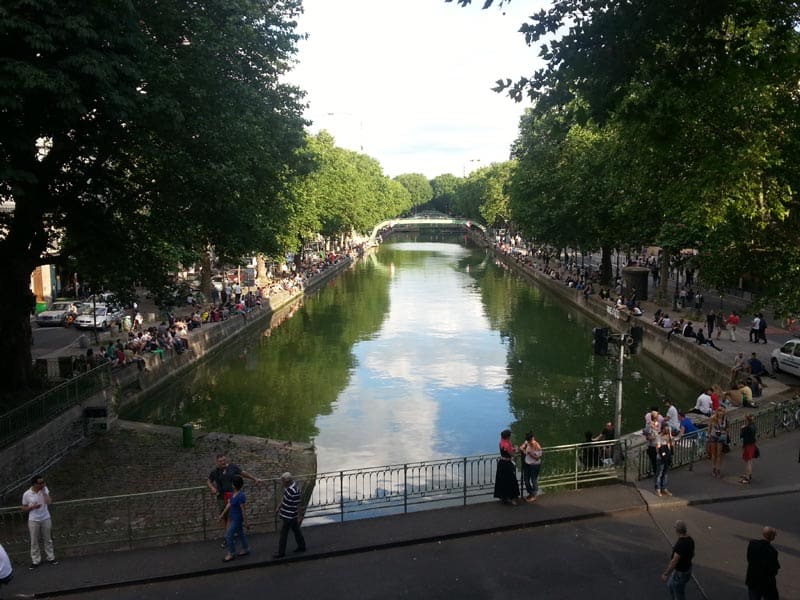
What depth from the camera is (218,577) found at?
9938mm

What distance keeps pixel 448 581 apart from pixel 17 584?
6220 mm

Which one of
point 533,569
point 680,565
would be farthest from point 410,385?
point 680,565

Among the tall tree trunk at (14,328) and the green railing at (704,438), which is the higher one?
the tall tree trunk at (14,328)

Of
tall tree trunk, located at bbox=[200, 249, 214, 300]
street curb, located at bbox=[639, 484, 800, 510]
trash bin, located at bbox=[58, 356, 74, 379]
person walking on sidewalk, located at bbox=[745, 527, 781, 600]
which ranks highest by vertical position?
tall tree trunk, located at bbox=[200, 249, 214, 300]

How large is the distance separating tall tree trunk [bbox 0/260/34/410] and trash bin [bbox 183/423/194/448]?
4.61m

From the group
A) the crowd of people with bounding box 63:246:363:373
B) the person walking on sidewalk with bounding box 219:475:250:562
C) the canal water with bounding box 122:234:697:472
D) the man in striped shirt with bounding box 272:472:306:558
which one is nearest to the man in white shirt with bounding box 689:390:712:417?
the canal water with bounding box 122:234:697:472

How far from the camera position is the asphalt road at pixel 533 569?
938 centimetres

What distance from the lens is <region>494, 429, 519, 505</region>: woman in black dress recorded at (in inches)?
474

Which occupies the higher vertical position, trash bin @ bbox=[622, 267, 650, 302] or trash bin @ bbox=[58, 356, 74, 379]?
trash bin @ bbox=[622, 267, 650, 302]

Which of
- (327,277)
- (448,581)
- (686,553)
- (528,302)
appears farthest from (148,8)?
(327,277)

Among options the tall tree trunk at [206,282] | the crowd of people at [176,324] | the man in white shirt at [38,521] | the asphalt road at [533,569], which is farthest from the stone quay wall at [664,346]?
the tall tree trunk at [206,282]

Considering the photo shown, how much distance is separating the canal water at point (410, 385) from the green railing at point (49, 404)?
323 cm

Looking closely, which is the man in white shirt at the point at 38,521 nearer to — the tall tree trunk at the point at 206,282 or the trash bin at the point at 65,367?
the trash bin at the point at 65,367

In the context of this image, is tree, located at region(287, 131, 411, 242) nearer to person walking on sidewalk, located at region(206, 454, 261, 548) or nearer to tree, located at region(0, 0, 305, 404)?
tree, located at region(0, 0, 305, 404)
